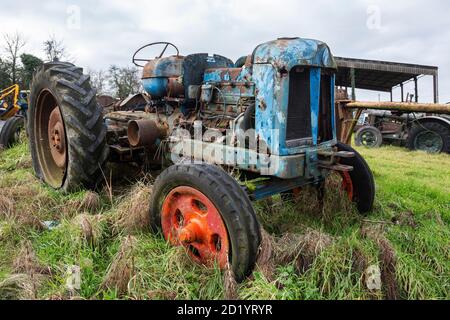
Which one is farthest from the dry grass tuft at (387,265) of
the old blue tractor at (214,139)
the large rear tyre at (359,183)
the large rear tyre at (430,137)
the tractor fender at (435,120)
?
the tractor fender at (435,120)

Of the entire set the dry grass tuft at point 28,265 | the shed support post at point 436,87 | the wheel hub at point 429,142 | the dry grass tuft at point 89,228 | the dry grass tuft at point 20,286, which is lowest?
the dry grass tuft at point 20,286

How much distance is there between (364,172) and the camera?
340 cm

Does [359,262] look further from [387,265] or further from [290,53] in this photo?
[290,53]

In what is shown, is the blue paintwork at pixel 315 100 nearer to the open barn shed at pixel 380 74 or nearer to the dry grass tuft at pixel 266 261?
the dry grass tuft at pixel 266 261

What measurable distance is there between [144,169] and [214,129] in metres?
1.15

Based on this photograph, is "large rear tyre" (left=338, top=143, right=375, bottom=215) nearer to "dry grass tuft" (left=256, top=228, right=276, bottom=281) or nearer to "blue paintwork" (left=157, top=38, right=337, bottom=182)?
"blue paintwork" (left=157, top=38, right=337, bottom=182)

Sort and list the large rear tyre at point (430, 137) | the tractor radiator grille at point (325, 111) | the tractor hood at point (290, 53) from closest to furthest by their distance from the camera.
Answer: the tractor hood at point (290, 53) < the tractor radiator grille at point (325, 111) < the large rear tyre at point (430, 137)

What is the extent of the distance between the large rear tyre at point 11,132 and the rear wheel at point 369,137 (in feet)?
28.3

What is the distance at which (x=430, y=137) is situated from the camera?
9664mm

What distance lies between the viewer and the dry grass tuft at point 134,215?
2.82 m

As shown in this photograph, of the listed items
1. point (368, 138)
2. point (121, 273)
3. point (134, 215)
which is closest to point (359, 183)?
point (134, 215)

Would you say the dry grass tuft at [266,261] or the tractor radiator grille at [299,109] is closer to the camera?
the dry grass tuft at [266,261]

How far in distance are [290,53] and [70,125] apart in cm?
204
